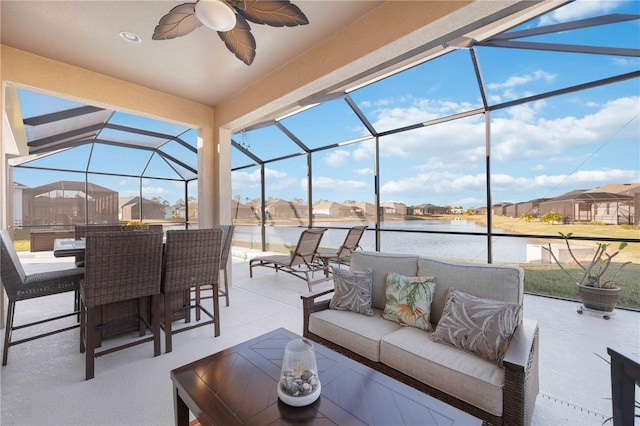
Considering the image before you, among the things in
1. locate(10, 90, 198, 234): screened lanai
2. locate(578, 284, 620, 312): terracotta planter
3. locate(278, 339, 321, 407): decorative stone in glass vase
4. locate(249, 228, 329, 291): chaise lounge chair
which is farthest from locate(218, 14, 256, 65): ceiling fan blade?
→ locate(578, 284, 620, 312): terracotta planter

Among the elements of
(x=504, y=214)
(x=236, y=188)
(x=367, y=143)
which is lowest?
(x=504, y=214)

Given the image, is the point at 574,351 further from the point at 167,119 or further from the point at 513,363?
the point at 167,119

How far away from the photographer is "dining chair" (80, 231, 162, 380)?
2.10 meters

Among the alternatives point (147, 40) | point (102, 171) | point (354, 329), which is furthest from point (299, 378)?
point (102, 171)

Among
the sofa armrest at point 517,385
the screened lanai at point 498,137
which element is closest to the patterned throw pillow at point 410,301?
the sofa armrest at point 517,385

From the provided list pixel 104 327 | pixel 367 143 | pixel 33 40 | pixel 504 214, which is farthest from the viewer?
pixel 367 143

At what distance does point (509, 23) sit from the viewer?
2.91 m

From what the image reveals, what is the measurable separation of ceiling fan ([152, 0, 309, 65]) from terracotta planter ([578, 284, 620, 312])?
13.7 ft

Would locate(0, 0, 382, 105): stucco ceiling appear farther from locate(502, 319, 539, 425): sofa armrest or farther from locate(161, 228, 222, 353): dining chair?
locate(502, 319, 539, 425): sofa armrest

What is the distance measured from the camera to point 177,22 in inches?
77.3

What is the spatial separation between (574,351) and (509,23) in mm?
3265

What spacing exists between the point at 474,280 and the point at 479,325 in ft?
1.13

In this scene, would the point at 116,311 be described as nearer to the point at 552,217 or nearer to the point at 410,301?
the point at 410,301

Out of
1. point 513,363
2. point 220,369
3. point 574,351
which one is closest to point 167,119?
point 220,369
